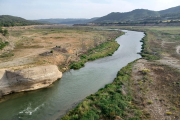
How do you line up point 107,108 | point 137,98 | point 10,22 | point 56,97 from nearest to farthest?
point 107,108 < point 137,98 < point 56,97 < point 10,22

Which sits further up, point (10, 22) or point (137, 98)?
point (10, 22)

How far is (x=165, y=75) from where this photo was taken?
2505 centimetres

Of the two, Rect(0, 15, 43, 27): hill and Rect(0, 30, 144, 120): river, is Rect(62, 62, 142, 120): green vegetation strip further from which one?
Rect(0, 15, 43, 27): hill

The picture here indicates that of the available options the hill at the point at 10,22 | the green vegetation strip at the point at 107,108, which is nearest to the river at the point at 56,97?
the green vegetation strip at the point at 107,108

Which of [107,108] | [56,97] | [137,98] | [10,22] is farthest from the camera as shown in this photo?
[10,22]

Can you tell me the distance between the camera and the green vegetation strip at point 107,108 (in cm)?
1488

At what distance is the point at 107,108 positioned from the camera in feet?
51.8

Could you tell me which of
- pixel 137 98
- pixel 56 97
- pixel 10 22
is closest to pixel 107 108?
pixel 137 98

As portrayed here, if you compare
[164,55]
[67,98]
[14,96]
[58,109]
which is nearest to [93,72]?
[67,98]

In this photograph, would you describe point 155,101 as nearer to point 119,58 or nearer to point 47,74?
point 47,74

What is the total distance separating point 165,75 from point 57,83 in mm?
20131

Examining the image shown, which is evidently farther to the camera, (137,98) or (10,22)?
(10,22)

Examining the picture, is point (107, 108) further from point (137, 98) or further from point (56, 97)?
point (56, 97)

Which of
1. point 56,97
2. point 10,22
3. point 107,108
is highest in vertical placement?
point 10,22
